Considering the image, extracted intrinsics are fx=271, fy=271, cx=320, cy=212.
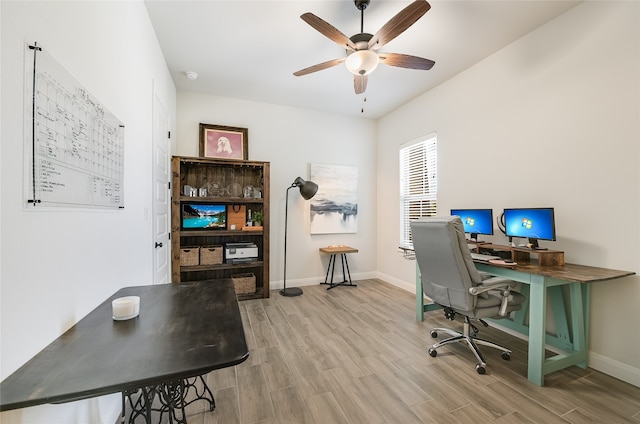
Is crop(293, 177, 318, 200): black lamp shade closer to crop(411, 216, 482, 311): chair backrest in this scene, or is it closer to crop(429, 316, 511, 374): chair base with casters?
crop(411, 216, 482, 311): chair backrest

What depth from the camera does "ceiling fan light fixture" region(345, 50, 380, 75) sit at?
2.25 metres

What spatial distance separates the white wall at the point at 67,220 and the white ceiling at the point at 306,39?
632 mm

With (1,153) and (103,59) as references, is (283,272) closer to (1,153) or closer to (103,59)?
(103,59)

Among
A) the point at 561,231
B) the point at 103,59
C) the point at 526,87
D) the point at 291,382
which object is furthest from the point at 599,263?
the point at 103,59

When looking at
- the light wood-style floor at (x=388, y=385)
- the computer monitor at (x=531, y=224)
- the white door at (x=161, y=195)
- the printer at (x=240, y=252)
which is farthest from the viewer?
the printer at (x=240, y=252)

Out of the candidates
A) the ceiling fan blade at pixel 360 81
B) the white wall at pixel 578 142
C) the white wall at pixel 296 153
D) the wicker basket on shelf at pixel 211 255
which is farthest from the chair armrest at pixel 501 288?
the wicker basket on shelf at pixel 211 255

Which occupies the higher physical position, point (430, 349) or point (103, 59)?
point (103, 59)

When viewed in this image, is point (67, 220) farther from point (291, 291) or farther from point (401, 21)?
point (291, 291)

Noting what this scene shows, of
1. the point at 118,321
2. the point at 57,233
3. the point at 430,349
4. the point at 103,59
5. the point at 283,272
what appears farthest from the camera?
the point at 283,272

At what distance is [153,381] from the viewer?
772 mm

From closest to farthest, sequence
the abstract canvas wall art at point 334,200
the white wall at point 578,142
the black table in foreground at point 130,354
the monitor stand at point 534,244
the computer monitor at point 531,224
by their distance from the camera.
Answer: the black table in foreground at point 130,354, the white wall at point 578,142, the computer monitor at point 531,224, the monitor stand at point 534,244, the abstract canvas wall art at point 334,200

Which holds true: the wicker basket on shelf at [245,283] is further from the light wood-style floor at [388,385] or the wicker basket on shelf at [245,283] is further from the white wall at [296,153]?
the light wood-style floor at [388,385]

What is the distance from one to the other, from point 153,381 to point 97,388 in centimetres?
13

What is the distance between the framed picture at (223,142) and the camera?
13.0 ft
